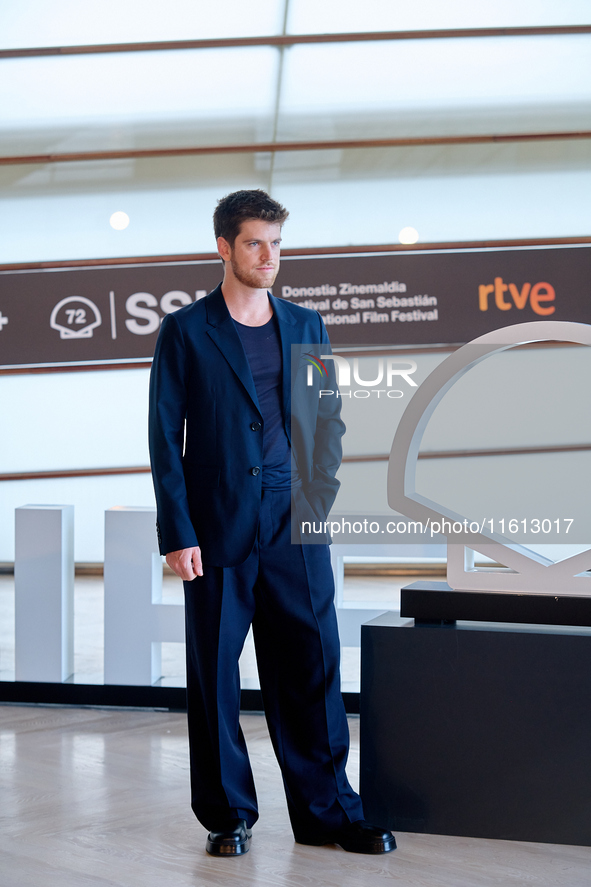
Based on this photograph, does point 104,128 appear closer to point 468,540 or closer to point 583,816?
point 468,540

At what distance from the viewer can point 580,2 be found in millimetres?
4105

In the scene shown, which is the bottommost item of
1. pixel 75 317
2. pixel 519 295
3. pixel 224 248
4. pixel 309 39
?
pixel 224 248

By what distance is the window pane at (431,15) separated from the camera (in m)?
4.09

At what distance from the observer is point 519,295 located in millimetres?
4078

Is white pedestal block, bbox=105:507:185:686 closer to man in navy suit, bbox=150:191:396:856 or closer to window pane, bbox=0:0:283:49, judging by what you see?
man in navy suit, bbox=150:191:396:856

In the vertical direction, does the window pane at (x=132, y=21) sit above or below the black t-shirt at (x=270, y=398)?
above

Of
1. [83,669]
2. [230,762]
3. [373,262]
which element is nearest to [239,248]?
[230,762]

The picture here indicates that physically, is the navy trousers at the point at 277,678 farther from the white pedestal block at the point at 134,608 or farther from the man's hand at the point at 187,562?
the white pedestal block at the point at 134,608

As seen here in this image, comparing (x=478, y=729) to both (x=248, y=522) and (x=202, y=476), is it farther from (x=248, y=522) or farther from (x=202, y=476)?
(x=202, y=476)

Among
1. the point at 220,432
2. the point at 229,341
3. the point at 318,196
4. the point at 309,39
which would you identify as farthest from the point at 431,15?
the point at 220,432

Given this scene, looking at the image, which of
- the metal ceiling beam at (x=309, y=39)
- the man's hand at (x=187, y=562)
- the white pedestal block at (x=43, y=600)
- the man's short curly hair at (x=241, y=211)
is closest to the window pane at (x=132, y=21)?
the metal ceiling beam at (x=309, y=39)

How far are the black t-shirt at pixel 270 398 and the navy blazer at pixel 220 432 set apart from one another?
21mm

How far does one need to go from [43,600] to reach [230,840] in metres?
1.46

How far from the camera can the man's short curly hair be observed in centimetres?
175
